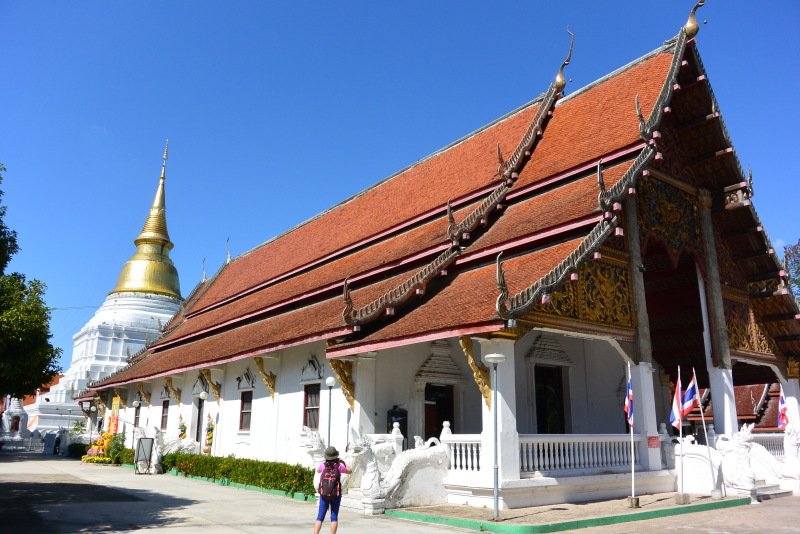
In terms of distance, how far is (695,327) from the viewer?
50.7ft

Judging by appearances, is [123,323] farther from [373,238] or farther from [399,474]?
[399,474]

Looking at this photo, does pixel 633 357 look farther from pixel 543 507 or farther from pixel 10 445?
pixel 10 445

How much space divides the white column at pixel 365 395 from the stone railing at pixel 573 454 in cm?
306

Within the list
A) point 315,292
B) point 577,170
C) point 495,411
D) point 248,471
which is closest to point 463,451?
point 495,411

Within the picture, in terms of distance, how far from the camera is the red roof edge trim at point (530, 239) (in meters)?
10.4

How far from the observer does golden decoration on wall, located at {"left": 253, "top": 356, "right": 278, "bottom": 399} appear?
14.6 meters

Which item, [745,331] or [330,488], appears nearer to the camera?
[330,488]

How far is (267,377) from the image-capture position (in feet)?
47.9

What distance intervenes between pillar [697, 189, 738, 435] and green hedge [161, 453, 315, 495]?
25.0 ft

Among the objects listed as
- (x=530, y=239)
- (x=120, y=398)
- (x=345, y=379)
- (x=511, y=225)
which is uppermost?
(x=511, y=225)

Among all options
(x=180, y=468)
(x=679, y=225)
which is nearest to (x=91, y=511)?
(x=180, y=468)

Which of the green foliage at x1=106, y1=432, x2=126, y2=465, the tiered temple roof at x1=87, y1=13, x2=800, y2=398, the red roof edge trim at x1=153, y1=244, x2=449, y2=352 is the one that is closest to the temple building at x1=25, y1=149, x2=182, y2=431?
the green foliage at x1=106, y1=432, x2=126, y2=465

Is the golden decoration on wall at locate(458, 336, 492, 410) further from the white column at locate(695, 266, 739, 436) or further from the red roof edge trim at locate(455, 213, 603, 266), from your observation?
the white column at locate(695, 266, 739, 436)

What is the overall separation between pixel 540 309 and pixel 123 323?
102 feet
